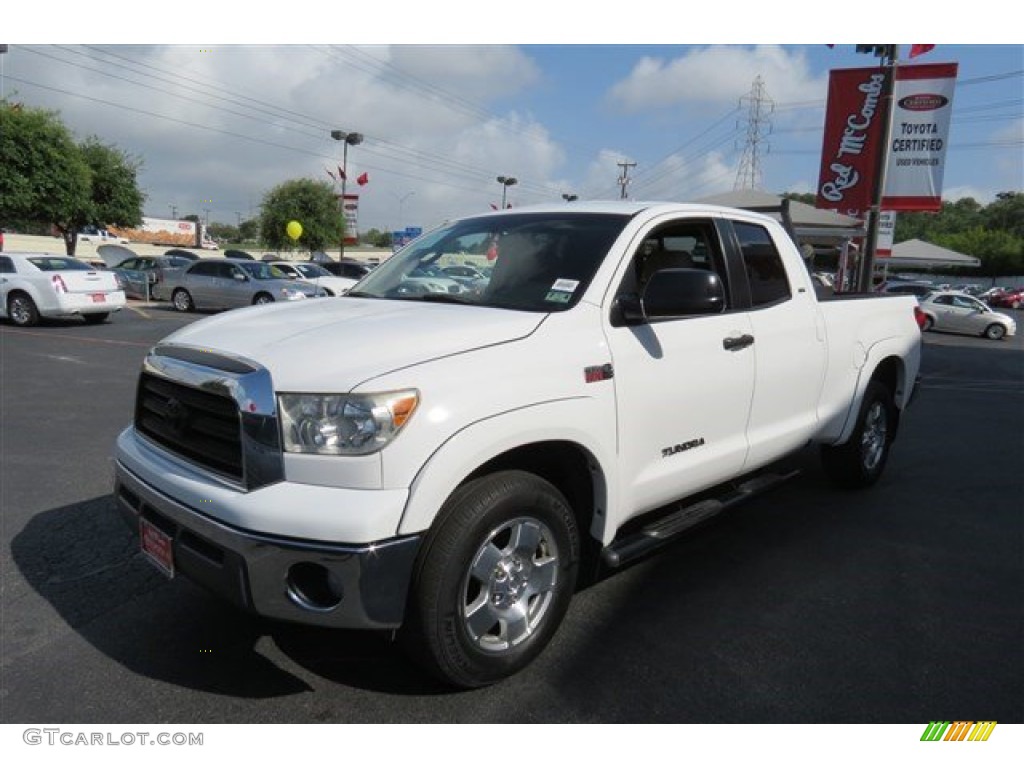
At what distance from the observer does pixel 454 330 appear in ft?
8.79

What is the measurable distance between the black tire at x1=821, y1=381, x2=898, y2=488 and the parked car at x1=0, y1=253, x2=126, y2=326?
14781mm

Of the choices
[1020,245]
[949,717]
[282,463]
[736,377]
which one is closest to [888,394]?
[736,377]

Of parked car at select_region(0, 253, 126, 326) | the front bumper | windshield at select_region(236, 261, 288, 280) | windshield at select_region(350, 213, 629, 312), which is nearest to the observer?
the front bumper

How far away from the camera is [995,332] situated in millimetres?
23859

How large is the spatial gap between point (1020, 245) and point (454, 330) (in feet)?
288

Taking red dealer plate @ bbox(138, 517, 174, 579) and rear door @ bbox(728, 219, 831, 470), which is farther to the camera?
rear door @ bbox(728, 219, 831, 470)

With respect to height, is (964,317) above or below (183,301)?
below

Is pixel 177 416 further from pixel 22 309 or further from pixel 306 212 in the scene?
pixel 306 212

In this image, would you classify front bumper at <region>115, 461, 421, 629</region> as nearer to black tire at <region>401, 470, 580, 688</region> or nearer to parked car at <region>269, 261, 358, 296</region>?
black tire at <region>401, 470, 580, 688</region>

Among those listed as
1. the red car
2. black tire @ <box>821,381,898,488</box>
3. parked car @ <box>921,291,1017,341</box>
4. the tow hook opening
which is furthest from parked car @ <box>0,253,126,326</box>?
the red car

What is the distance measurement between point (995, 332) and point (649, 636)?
25.9m

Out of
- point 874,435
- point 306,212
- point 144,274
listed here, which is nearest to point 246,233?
point 306,212

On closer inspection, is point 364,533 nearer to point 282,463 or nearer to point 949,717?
point 282,463

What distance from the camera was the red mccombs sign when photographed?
607 inches
